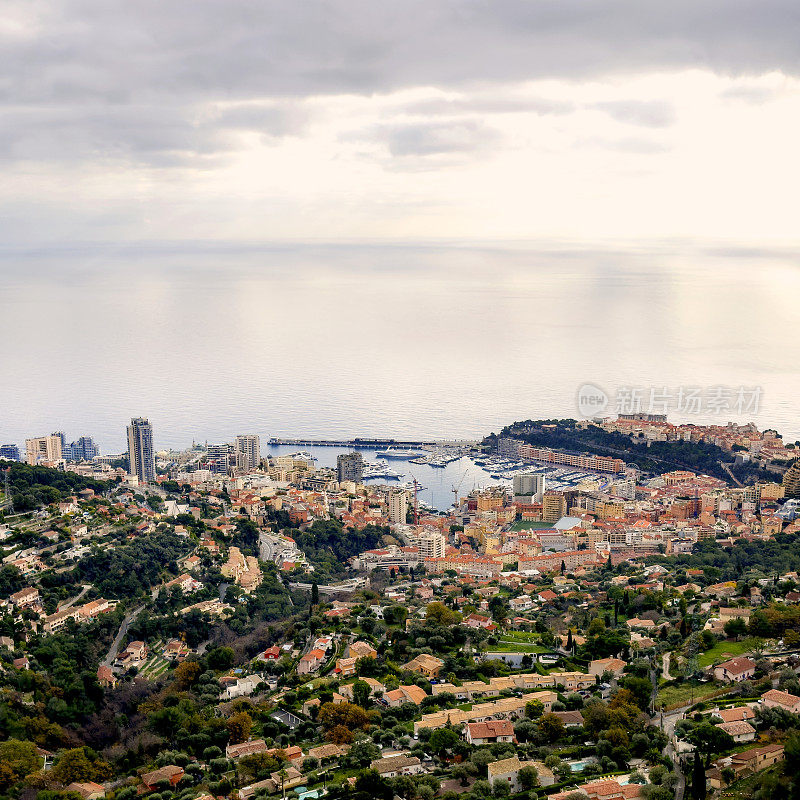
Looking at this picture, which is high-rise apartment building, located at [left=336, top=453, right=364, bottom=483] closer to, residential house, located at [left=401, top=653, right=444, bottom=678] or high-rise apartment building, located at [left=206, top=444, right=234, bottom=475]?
high-rise apartment building, located at [left=206, top=444, right=234, bottom=475]

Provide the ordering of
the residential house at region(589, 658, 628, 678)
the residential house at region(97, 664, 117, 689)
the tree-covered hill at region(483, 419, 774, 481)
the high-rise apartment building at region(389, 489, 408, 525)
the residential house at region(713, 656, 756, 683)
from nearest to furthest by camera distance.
Result: 1. the residential house at region(713, 656, 756, 683)
2. the residential house at region(589, 658, 628, 678)
3. the residential house at region(97, 664, 117, 689)
4. the high-rise apartment building at region(389, 489, 408, 525)
5. the tree-covered hill at region(483, 419, 774, 481)

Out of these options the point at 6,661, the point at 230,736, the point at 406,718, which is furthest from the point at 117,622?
the point at 406,718

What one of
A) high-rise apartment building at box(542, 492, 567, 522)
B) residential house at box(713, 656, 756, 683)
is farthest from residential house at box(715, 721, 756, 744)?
high-rise apartment building at box(542, 492, 567, 522)

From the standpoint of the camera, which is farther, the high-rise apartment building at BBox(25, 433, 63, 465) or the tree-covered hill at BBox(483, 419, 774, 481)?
the tree-covered hill at BBox(483, 419, 774, 481)

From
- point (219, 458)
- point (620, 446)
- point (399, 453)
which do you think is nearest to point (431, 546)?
point (399, 453)

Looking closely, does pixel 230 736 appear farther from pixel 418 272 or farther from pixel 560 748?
pixel 418 272
